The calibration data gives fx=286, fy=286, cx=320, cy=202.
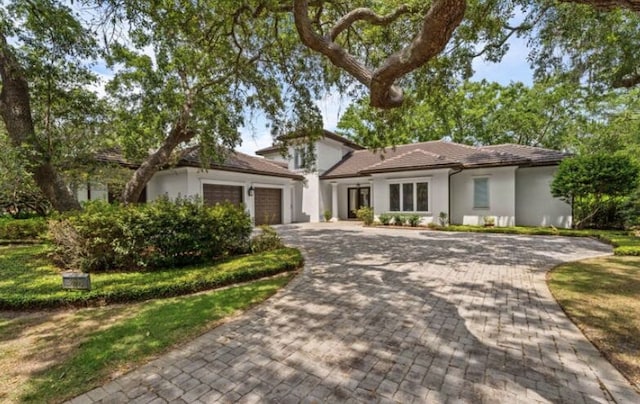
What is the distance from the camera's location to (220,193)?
16.8 m

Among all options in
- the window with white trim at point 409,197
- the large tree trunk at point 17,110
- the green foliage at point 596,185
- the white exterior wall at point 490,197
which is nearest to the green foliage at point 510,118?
the window with white trim at point 409,197

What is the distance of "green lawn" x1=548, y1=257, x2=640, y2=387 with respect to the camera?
11.0 ft

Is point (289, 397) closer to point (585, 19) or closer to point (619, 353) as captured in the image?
point (619, 353)

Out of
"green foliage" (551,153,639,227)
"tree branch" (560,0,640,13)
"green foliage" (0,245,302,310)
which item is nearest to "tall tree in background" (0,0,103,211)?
"green foliage" (0,245,302,310)

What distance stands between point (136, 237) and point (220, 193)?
10.2 m

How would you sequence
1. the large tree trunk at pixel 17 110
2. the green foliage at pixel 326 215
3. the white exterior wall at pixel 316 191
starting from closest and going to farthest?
the large tree trunk at pixel 17 110 → the green foliage at pixel 326 215 → the white exterior wall at pixel 316 191

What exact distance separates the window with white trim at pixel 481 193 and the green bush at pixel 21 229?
817 inches

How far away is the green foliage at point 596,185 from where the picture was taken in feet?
40.2

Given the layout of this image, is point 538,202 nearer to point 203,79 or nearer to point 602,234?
point 602,234

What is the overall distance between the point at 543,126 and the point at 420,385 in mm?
32614

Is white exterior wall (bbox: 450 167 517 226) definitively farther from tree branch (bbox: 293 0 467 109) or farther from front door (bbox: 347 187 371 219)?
tree branch (bbox: 293 0 467 109)

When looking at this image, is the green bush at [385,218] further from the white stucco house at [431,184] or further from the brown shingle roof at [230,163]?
the brown shingle roof at [230,163]

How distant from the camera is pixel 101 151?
14.1 meters

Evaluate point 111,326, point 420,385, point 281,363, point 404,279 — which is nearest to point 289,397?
point 281,363
